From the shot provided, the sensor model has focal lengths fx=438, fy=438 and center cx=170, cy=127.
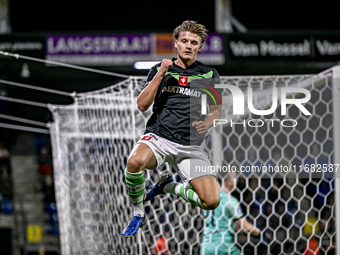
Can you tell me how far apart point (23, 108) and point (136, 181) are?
851 centimetres

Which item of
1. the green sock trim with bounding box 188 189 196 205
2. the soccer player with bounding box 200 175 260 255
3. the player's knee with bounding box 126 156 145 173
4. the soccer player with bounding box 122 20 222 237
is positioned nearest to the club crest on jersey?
the soccer player with bounding box 122 20 222 237

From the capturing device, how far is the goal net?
3.15m

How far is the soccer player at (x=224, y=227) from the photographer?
3.17 meters

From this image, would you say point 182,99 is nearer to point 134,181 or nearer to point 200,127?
point 200,127

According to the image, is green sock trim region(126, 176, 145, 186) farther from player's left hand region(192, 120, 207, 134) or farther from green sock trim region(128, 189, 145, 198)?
player's left hand region(192, 120, 207, 134)

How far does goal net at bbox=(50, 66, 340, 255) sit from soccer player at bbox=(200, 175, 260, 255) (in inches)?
3.9

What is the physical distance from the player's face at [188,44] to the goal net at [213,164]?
0.80 meters

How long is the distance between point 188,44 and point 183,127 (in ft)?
1.36

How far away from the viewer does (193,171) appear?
2160 millimetres

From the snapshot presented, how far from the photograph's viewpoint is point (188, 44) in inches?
80.0

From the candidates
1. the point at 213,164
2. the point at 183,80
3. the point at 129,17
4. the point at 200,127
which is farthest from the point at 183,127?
the point at 129,17

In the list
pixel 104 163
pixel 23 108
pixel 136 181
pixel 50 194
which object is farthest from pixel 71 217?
pixel 23 108

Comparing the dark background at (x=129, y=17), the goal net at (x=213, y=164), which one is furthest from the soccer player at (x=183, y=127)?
the dark background at (x=129, y=17)

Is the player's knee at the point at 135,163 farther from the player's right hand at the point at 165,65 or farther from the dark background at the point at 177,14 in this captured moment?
the dark background at the point at 177,14
